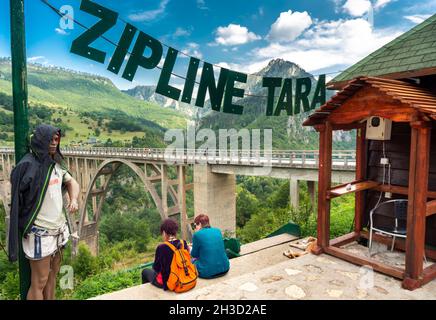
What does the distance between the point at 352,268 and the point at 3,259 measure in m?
26.1

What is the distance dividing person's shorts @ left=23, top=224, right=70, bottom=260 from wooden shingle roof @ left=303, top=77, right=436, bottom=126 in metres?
3.47

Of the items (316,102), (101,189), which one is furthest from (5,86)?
(316,102)

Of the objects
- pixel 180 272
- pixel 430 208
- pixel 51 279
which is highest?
pixel 430 208

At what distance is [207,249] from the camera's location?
3.68 m

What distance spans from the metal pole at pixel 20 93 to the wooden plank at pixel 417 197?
3940 mm

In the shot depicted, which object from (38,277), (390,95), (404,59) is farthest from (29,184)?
(404,59)

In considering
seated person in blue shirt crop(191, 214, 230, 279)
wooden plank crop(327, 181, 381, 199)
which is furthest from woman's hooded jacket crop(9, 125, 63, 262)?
wooden plank crop(327, 181, 381, 199)

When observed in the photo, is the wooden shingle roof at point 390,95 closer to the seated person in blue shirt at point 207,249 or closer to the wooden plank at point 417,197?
the wooden plank at point 417,197

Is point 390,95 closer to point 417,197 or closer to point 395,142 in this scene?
point 417,197

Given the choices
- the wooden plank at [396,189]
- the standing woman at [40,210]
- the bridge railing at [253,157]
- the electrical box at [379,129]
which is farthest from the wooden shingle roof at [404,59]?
the bridge railing at [253,157]

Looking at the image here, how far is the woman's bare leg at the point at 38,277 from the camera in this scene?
8.52 feet

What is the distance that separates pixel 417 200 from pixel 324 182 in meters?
1.18
